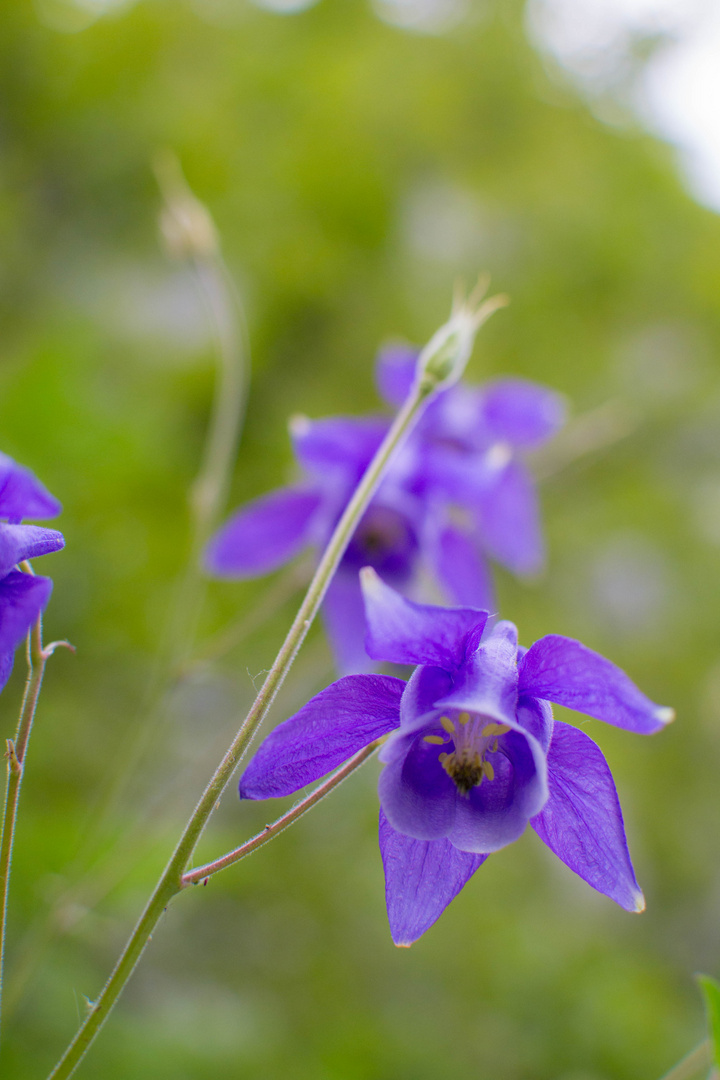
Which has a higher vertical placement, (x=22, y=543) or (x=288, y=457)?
(x=22, y=543)

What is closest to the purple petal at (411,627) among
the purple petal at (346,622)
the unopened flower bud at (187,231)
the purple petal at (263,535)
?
the purple petal at (346,622)

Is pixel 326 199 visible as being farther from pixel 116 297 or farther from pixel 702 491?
pixel 702 491

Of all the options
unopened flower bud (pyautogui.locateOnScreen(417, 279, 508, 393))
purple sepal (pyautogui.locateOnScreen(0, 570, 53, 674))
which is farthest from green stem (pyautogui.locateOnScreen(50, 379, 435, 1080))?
unopened flower bud (pyautogui.locateOnScreen(417, 279, 508, 393))

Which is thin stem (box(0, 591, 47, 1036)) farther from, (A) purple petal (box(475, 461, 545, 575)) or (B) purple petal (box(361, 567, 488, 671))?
(A) purple petal (box(475, 461, 545, 575))

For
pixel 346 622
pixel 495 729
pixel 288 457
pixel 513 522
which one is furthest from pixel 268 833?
pixel 288 457

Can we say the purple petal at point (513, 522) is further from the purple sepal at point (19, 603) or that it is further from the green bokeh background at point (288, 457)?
the purple sepal at point (19, 603)

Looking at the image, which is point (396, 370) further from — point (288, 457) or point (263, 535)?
point (288, 457)
